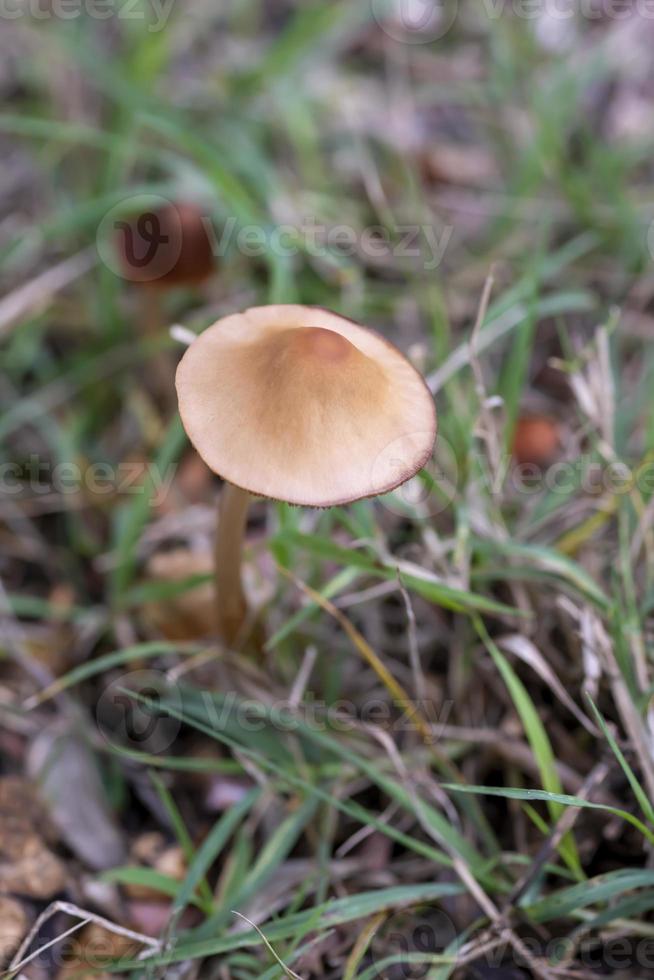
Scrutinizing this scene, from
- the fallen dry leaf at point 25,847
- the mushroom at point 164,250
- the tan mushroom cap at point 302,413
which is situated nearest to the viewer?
the tan mushroom cap at point 302,413

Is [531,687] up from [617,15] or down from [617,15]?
down

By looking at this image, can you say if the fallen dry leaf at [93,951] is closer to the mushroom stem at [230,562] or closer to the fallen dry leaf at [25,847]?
the fallen dry leaf at [25,847]

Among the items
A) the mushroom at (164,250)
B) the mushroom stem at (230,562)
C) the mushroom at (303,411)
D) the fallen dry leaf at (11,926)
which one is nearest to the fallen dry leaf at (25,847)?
the fallen dry leaf at (11,926)

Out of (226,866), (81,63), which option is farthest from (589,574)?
(81,63)

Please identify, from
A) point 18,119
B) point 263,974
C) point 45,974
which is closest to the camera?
point 263,974

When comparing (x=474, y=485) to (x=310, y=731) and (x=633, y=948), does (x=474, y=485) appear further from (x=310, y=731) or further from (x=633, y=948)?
(x=633, y=948)

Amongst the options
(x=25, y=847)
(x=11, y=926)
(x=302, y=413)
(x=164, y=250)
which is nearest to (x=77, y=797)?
(x=25, y=847)
